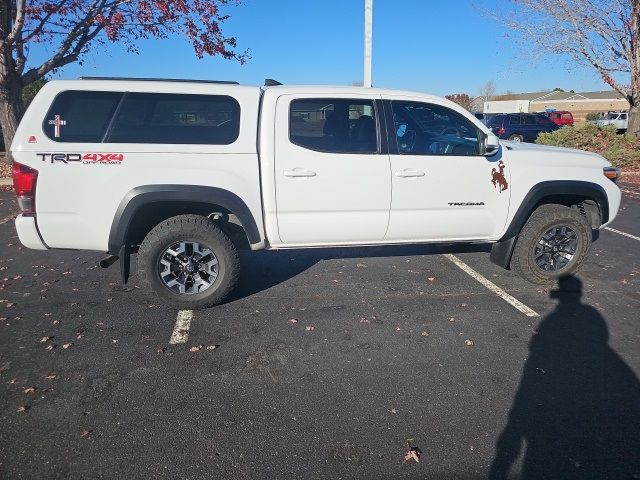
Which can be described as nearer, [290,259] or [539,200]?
[539,200]

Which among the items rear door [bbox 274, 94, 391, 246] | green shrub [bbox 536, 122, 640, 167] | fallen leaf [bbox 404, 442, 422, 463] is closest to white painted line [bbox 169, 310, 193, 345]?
rear door [bbox 274, 94, 391, 246]

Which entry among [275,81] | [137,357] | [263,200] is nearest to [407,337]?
[263,200]

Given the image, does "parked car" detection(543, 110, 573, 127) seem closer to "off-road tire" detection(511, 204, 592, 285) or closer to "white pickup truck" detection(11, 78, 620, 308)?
"off-road tire" detection(511, 204, 592, 285)

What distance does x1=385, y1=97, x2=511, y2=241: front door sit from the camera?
14.0 feet

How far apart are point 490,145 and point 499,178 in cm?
39

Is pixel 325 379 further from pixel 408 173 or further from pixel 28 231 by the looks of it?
pixel 28 231

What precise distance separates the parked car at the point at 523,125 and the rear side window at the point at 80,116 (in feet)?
72.9

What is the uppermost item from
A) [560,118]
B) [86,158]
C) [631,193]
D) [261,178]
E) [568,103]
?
[568,103]

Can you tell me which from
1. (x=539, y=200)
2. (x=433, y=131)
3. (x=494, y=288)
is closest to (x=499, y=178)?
(x=539, y=200)

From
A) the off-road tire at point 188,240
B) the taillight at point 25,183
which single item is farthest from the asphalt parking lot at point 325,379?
the taillight at point 25,183

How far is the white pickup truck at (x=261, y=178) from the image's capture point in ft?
12.2

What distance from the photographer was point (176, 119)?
155 inches

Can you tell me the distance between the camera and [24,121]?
12.0ft

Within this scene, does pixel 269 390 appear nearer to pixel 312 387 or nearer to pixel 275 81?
pixel 312 387
